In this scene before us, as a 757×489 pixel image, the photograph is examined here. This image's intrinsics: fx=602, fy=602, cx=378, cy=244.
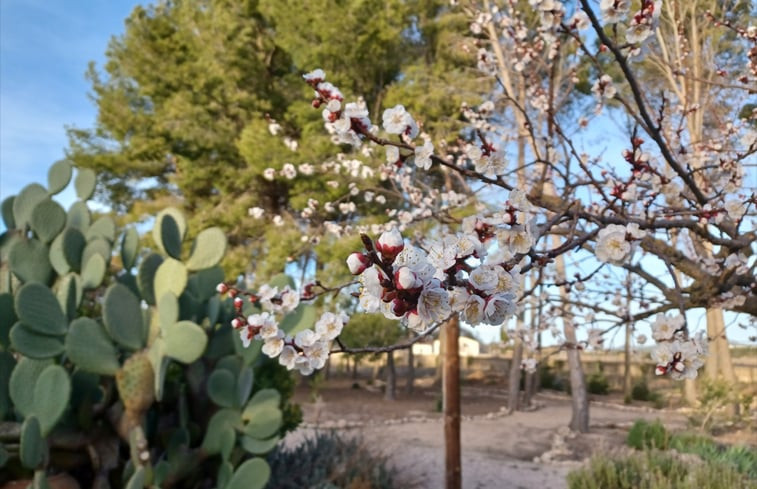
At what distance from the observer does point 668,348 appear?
1303mm

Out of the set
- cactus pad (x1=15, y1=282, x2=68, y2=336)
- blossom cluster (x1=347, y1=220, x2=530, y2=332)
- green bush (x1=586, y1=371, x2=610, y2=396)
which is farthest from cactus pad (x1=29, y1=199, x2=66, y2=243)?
green bush (x1=586, y1=371, x2=610, y2=396)

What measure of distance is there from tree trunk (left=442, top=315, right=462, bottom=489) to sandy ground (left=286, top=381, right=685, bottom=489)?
2.78 feet

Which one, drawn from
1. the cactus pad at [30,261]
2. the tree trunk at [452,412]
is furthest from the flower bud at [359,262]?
the cactus pad at [30,261]

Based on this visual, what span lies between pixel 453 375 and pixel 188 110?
9.53 meters

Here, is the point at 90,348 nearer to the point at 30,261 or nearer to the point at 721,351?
the point at 30,261

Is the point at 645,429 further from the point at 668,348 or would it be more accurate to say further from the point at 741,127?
the point at 668,348

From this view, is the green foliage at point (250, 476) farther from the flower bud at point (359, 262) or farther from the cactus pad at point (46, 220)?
the flower bud at point (359, 262)

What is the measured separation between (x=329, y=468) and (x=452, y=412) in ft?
3.10

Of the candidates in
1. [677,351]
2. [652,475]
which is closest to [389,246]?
[677,351]

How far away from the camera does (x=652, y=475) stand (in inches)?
138

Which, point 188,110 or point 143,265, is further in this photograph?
point 188,110

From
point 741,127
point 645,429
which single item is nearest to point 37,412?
point 741,127

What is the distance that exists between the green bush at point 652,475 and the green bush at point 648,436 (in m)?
2.10

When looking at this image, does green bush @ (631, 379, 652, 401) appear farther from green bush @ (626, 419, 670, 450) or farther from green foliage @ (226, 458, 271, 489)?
green foliage @ (226, 458, 271, 489)
